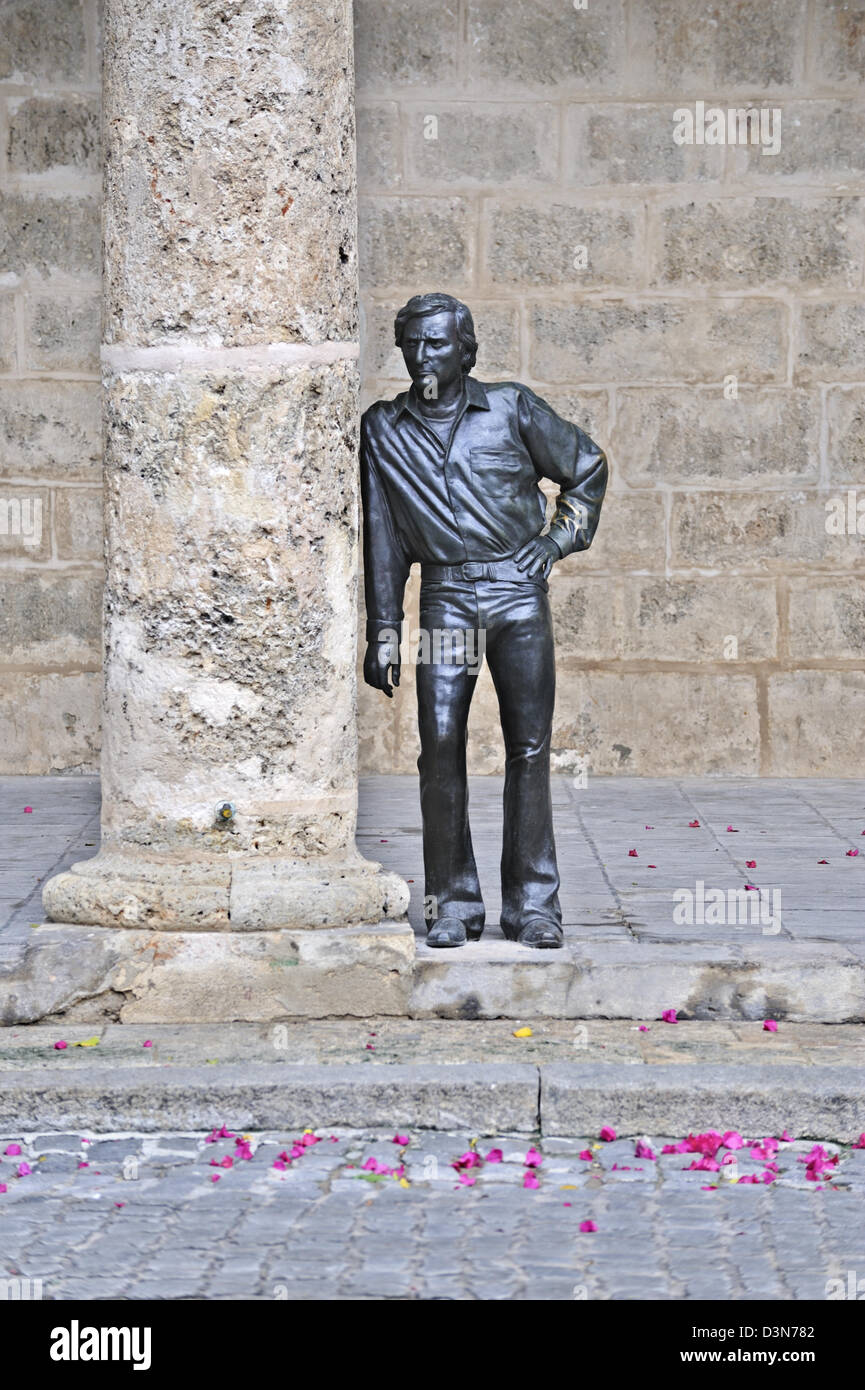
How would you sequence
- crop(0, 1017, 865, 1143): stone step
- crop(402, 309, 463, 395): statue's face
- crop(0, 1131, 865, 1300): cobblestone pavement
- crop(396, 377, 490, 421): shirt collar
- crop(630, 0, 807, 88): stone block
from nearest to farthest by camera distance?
crop(0, 1131, 865, 1300): cobblestone pavement → crop(0, 1017, 865, 1143): stone step → crop(402, 309, 463, 395): statue's face → crop(396, 377, 490, 421): shirt collar → crop(630, 0, 807, 88): stone block

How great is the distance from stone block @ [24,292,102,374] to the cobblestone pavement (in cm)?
517

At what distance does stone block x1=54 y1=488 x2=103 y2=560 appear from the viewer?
27.7 ft

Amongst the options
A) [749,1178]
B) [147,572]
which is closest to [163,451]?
[147,572]

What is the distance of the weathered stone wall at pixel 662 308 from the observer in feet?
27.3

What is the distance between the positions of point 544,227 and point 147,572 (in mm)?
4387

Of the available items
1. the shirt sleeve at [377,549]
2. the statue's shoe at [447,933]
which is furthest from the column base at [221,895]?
the shirt sleeve at [377,549]

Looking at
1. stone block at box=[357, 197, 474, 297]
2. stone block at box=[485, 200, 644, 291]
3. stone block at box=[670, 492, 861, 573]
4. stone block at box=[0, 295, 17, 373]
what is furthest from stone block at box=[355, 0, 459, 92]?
stone block at box=[670, 492, 861, 573]

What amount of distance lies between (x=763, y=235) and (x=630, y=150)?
0.74 meters

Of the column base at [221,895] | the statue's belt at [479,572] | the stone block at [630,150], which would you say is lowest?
the column base at [221,895]

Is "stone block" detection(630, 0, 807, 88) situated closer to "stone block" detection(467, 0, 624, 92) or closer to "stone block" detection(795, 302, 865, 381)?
"stone block" detection(467, 0, 624, 92)

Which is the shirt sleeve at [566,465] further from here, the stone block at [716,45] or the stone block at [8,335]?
the stone block at [8,335]

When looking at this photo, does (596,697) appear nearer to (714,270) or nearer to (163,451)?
(714,270)

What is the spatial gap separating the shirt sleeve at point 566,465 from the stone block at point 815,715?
12.3 ft

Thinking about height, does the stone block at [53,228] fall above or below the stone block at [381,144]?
below
